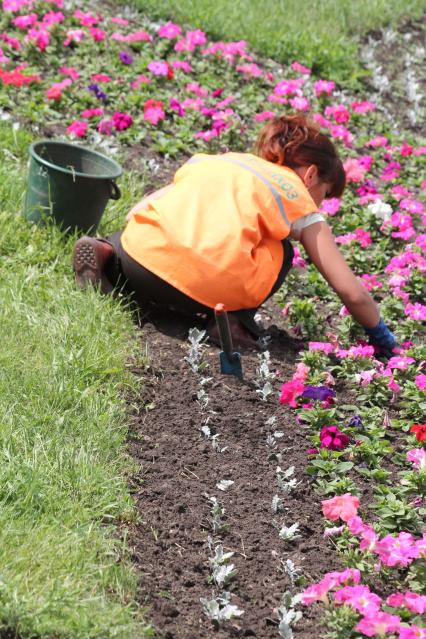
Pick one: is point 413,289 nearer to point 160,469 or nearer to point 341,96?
point 160,469

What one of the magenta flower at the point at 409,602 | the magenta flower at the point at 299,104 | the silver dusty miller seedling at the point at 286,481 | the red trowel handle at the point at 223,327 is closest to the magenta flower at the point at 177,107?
the magenta flower at the point at 299,104

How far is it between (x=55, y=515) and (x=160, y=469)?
494 millimetres

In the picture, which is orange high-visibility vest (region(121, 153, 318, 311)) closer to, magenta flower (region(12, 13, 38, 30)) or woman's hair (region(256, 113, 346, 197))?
woman's hair (region(256, 113, 346, 197))

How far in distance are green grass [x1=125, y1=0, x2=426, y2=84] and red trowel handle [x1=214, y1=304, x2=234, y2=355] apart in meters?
4.03

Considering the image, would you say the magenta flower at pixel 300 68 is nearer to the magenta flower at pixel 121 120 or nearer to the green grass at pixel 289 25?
the green grass at pixel 289 25

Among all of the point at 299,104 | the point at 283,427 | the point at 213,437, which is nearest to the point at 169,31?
the point at 299,104

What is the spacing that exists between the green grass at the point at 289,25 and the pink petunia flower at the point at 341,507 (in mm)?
4765

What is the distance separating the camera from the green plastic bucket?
4277mm

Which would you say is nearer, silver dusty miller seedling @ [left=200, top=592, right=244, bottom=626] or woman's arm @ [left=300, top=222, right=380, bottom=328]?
silver dusty miller seedling @ [left=200, top=592, right=244, bottom=626]

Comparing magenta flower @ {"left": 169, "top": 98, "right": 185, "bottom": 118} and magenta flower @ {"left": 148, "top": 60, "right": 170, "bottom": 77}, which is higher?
magenta flower @ {"left": 148, "top": 60, "right": 170, "bottom": 77}

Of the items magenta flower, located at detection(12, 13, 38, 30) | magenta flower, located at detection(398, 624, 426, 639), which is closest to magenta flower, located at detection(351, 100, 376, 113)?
magenta flower, located at detection(12, 13, 38, 30)

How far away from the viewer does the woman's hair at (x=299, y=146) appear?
13.5 feet

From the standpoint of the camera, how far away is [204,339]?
3.95m

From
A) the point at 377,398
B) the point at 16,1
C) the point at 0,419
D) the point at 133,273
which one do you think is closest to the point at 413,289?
the point at 377,398
